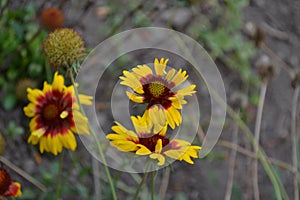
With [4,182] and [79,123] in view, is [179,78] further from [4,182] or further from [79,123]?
[4,182]

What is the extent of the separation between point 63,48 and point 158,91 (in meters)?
0.20

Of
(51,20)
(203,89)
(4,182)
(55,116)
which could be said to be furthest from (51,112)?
(203,89)

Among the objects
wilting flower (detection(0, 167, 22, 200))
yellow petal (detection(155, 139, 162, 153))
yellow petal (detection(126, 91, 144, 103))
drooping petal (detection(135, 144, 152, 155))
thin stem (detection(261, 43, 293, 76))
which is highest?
thin stem (detection(261, 43, 293, 76))

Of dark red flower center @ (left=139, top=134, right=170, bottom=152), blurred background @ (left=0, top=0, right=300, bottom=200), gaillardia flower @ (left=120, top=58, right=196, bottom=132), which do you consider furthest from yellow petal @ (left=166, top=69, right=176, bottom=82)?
blurred background @ (left=0, top=0, right=300, bottom=200)

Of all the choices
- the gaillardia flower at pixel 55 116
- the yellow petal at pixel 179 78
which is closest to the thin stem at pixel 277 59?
the gaillardia flower at pixel 55 116

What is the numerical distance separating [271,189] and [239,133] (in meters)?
0.24

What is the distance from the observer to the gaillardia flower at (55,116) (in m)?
1.12

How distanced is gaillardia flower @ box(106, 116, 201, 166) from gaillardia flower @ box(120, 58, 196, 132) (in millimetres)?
21

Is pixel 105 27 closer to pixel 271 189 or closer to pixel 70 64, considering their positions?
pixel 271 189

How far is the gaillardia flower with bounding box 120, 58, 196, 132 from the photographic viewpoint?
89 centimetres

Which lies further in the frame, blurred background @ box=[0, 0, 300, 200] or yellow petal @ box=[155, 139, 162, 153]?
blurred background @ box=[0, 0, 300, 200]

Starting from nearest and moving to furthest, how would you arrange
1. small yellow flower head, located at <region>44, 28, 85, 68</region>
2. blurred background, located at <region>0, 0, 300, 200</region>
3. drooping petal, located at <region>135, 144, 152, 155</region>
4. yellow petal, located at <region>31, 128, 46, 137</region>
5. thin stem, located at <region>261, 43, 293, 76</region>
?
drooping petal, located at <region>135, 144, 152, 155</region>
small yellow flower head, located at <region>44, 28, 85, 68</region>
yellow petal, located at <region>31, 128, 46, 137</region>
blurred background, located at <region>0, 0, 300, 200</region>
thin stem, located at <region>261, 43, 293, 76</region>

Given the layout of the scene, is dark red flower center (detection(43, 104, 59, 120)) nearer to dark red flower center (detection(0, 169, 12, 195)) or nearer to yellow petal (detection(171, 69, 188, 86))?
dark red flower center (detection(0, 169, 12, 195))

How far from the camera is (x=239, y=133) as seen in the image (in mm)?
2029
